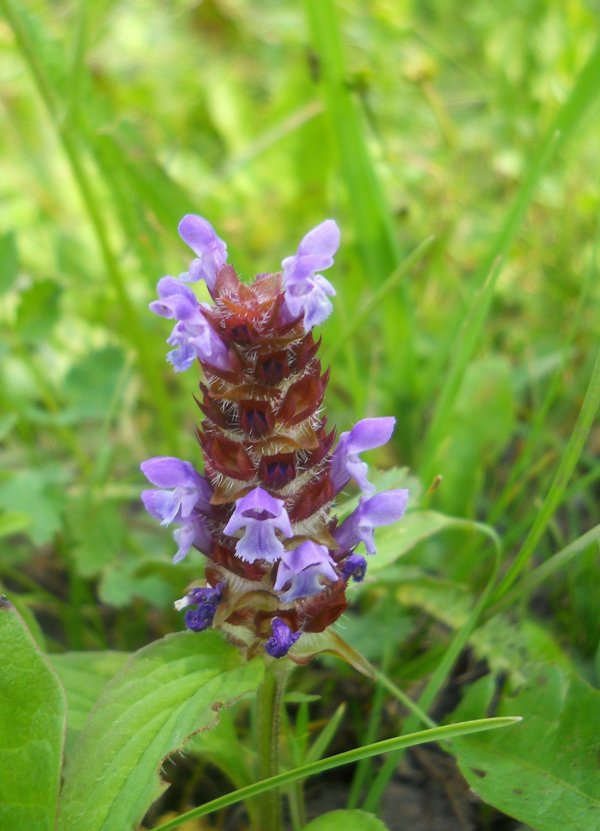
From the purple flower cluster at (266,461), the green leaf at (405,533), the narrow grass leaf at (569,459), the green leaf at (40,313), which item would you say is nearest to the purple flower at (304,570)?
the purple flower cluster at (266,461)

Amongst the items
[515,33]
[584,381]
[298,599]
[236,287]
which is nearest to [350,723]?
[298,599]

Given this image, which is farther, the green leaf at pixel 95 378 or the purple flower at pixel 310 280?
the green leaf at pixel 95 378

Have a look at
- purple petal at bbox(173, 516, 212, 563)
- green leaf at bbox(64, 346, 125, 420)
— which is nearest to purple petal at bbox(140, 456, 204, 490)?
purple petal at bbox(173, 516, 212, 563)

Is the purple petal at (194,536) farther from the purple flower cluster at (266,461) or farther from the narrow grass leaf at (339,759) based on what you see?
the narrow grass leaf at (339,759)

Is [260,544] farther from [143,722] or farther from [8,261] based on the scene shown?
[8,261]

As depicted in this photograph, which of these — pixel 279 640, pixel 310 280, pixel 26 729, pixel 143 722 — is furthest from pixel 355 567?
pixel 26 729

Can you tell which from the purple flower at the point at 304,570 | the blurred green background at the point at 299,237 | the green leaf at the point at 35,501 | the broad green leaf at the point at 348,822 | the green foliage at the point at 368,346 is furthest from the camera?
the blurred green background at the point at 299,237
